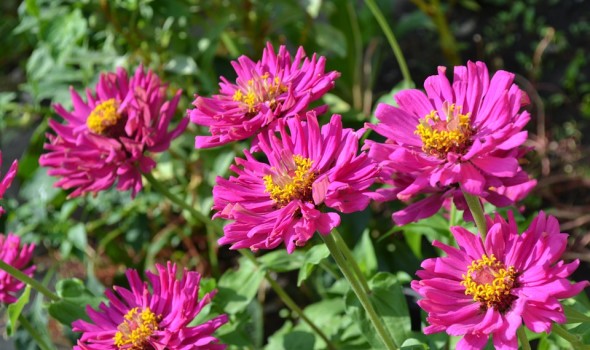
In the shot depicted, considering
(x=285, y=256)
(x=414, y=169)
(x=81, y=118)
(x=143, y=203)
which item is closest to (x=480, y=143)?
(x=414, y=169)

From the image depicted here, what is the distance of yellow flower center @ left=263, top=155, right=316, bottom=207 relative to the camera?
32.7 inches

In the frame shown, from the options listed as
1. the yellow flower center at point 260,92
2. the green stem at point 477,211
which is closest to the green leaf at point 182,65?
the yellow flower center at point 260,92

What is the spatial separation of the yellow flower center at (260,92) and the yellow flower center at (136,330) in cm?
26

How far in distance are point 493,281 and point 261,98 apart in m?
0.33

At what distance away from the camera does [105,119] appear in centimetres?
114

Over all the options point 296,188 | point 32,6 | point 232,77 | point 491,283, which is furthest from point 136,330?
point 232,77

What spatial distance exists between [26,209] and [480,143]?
3.73ft

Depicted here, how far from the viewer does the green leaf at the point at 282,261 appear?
46.3 inches

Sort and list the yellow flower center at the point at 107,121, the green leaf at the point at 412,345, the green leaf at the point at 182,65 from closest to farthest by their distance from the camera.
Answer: the green leaf at the point at 412,345 → the yellow flower center at the point at 107,121 → the green leaf at the point at 182,65

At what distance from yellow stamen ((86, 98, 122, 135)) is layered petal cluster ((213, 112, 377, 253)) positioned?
33cm

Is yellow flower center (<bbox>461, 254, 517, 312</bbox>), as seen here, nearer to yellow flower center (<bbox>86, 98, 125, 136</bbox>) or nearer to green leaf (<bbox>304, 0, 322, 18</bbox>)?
yellow flower center (<bbox>86, 98, 125, 136</bbox>)

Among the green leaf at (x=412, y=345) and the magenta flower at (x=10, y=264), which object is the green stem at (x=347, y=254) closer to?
the green leaf at (x=412, y=345)

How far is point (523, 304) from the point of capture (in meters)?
0.73

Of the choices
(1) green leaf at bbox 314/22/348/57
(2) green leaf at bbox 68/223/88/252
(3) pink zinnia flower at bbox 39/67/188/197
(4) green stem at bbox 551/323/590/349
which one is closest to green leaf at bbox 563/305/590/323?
(4) green stem at bbox 551/323/590/349
